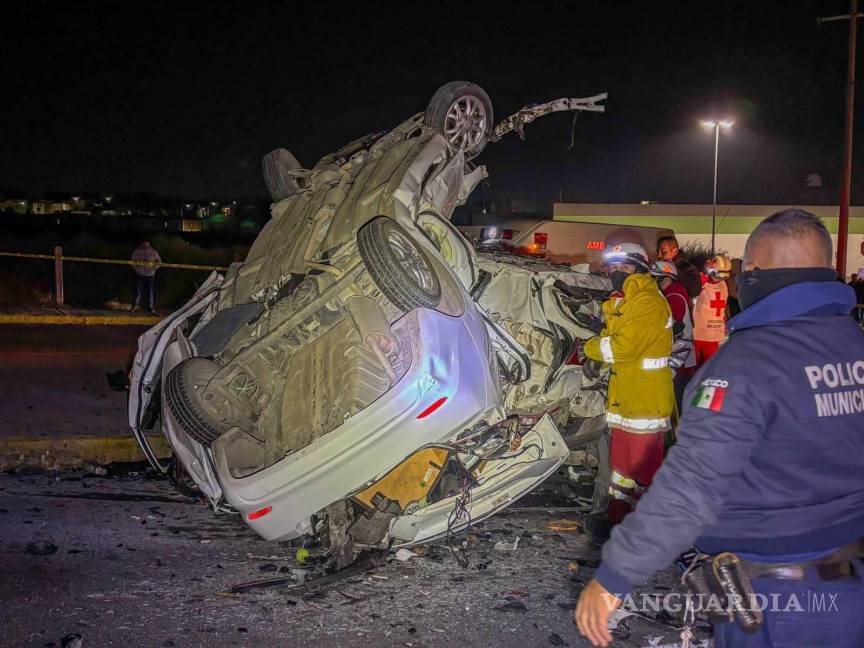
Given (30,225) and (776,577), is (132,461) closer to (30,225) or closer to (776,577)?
(776,577)

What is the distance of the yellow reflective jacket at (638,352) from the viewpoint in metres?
5.08

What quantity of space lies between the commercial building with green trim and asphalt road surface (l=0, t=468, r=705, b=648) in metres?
24.8

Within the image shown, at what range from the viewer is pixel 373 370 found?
15.2 ft

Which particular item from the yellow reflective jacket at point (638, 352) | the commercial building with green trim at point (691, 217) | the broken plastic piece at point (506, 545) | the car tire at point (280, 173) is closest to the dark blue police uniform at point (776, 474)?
the broken plastic piece at point (506, 545)

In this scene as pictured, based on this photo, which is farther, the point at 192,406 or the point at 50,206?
the point at 50,206

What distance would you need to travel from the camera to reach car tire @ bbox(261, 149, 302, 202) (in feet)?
20.7

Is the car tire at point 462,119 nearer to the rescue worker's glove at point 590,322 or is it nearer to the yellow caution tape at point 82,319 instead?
the rescue worker's glove at point 590,322

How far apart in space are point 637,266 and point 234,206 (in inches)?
2091

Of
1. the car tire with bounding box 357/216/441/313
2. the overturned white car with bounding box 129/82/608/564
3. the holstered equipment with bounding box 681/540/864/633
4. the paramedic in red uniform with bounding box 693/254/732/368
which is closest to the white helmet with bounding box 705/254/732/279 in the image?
the paramedic in red uniform with bounding box 693/254/732/368

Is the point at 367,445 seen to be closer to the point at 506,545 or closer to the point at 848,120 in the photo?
the point at 506,545

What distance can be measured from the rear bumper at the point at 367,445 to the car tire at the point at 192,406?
0.53 meters

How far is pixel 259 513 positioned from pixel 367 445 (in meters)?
0.66

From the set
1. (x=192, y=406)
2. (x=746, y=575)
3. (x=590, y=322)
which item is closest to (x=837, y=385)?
(x=746, y=575)

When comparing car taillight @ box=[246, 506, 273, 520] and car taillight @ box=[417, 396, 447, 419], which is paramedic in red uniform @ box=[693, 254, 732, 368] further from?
car taillight @ box=[246, 506, 273, 520]
